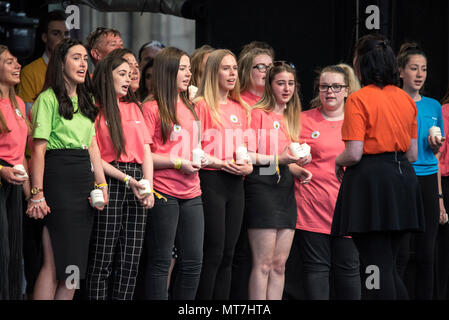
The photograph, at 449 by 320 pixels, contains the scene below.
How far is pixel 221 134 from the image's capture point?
15.8ft

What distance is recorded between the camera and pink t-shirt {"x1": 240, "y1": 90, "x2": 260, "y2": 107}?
520 cm

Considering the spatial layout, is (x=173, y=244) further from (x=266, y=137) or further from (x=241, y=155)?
(x=266, y=137)

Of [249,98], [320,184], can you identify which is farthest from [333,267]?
[249,98]

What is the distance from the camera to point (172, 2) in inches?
261

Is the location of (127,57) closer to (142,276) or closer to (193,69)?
(193,69)

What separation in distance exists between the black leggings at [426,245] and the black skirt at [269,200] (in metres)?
0.76

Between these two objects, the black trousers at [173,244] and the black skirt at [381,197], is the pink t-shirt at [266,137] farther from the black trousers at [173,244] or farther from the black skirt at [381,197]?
the black skirt at [381,197]

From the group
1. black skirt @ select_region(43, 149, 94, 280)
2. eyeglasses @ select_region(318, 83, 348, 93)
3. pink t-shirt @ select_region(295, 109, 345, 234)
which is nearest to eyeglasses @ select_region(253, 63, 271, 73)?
eyeglasses @ select_region(318, 83, 348, 93)

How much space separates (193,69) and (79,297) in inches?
63.9

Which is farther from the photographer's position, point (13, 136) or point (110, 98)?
point (110, 98)

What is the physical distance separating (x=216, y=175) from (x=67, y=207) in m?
0.93

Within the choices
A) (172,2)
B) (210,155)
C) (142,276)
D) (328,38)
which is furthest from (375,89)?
(172,2)

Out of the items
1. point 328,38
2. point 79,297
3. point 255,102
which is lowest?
point 79,297

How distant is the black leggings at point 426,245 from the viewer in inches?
196
